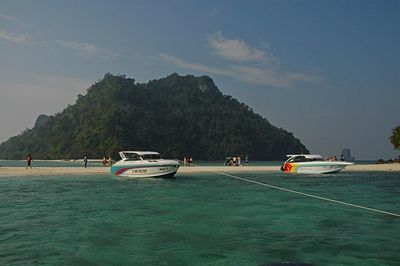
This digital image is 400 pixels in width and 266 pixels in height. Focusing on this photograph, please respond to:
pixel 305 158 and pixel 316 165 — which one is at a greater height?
pixel 305 158

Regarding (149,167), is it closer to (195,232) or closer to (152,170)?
(152,170)

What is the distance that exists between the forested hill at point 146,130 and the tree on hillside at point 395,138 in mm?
89425

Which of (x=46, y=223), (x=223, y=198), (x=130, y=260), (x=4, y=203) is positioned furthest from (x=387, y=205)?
(x=4, y=203)

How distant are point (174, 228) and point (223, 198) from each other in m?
9.41

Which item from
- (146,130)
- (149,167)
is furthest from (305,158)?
(146,130)

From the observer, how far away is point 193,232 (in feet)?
41.0

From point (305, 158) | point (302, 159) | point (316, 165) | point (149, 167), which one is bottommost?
point (149, 167)

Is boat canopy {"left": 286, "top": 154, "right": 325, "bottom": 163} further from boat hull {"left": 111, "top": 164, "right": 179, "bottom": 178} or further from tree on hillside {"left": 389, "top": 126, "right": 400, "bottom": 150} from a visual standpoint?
tree on hillside {"left": 389, "top": 126, "right": 400, "bottom": 150}

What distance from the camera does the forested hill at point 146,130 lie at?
140875mm

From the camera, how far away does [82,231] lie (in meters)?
12.7

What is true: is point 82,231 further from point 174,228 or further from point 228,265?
point 228,265

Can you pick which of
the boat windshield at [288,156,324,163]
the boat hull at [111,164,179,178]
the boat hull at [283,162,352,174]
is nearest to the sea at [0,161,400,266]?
the boat hull at [111,164,179,178]

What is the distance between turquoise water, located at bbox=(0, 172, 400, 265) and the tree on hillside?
6346 centimetres

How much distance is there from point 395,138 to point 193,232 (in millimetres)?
77782
